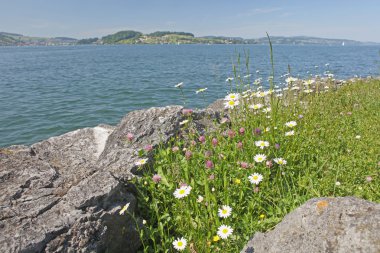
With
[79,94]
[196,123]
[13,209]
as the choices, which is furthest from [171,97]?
[13,209]

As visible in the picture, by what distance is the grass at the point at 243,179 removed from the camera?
3572mm

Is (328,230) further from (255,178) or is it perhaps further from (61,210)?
Result: (61,210)

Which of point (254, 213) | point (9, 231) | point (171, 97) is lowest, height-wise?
point (171, 97)

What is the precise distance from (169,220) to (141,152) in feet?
3.75

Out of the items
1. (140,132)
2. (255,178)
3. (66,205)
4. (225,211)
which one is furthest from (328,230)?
(140,132)

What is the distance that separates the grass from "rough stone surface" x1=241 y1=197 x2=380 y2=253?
613mm

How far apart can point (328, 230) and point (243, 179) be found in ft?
5.53

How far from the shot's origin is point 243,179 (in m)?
4.12

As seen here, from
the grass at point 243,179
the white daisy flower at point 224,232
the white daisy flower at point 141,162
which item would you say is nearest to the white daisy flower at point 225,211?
the grass at point 243,179

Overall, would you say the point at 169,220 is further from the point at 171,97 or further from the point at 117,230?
the point at 171,97

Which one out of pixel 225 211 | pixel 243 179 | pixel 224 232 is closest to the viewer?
pixel 224 232

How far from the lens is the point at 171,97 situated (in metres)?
20.7

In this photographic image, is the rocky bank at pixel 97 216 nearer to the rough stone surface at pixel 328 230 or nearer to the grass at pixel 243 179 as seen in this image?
the rough stone surface at pixel 328 230

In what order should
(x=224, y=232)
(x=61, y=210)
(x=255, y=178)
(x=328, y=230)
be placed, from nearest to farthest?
(x=328, y=230)
(x=224, y=232)
(x=61, y=210)
(x=255, y=178)
